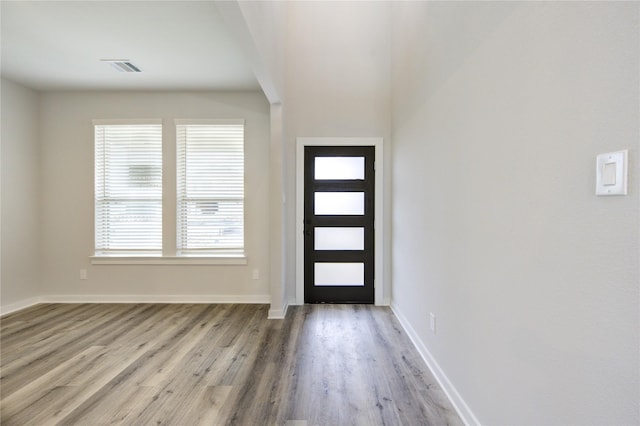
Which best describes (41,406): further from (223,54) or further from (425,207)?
(223,54)

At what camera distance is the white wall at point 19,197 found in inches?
Answer: 148

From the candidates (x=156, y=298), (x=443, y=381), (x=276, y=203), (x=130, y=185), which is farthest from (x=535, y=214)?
(x=130, y=185)

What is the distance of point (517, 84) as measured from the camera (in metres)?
1.31

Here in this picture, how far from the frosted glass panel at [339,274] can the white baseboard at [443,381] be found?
998 millimetres

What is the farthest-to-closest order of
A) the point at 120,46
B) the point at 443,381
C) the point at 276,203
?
the point at 276,203, the point at 120,46, the point at 443,381

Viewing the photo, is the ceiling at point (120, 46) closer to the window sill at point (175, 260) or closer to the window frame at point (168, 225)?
the window frame at point (168, 225)

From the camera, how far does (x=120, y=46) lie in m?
3.06

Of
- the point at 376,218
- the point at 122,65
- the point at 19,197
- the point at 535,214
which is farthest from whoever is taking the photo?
the point at 376,218

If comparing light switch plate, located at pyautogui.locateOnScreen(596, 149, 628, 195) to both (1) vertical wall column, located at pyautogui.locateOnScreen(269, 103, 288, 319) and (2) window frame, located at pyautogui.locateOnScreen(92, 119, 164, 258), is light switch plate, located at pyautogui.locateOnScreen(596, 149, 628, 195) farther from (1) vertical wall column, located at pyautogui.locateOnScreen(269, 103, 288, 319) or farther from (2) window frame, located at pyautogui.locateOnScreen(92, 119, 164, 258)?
(2) window frame, located at pyautogui.locateOnScreen(92, 119, 164, 258)

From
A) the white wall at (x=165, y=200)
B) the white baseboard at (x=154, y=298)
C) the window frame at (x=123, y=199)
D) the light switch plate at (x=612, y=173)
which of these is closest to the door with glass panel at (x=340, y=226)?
the white wall at (x=165, y=200)

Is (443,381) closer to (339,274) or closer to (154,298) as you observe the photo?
(339,274)

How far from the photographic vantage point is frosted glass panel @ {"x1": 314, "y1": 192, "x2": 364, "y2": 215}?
4.06 metres

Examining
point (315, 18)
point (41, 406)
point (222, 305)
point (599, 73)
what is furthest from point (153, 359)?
point (315, 18)

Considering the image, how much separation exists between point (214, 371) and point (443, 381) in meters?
1.68
